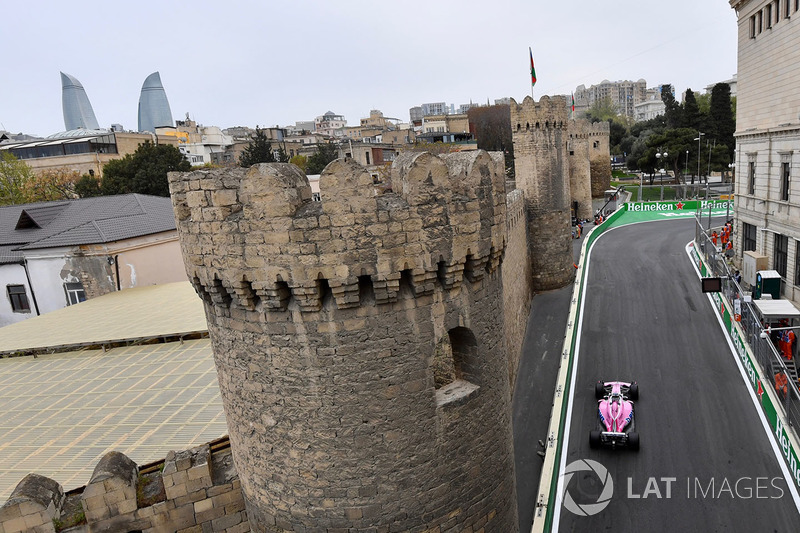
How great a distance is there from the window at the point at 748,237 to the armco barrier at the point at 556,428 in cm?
928

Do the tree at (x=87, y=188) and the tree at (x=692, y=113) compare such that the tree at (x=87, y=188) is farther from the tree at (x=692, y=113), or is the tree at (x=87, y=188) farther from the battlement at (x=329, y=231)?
the tree at (x=692, y=113)

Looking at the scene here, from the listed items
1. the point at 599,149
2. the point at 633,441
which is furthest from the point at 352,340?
the point at 599,149

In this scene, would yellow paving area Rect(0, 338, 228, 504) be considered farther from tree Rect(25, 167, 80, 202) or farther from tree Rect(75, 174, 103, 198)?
tree Rect(25, 167, 80, 202)

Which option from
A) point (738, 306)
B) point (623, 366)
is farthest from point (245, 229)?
point (738, 306)

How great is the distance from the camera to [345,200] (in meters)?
5.55

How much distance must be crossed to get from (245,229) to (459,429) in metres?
3.59

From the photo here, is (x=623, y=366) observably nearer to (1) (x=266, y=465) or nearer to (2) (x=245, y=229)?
(1) (x=266, y=465)

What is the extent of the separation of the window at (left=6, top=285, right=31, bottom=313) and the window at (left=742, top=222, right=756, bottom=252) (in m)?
38.2

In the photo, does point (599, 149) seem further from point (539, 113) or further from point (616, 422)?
point (616, 422)

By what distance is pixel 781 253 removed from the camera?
25.3m

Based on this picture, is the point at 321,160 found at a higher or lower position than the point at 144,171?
lower

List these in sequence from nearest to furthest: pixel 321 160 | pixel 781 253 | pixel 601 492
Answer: pixel 601 492, pixel 781 253, pixel 321 160

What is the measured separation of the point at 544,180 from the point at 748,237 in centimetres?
1163
